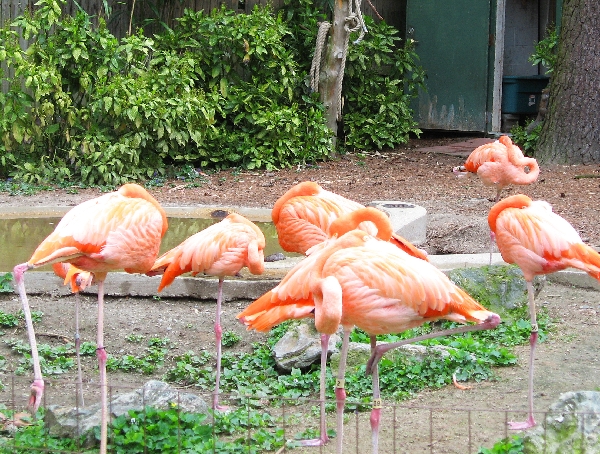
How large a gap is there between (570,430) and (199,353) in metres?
2.39

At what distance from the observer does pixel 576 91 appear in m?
10.0

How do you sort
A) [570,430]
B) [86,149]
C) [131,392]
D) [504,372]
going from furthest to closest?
[86,149] < [504,372] < [131,392] < [570,430]

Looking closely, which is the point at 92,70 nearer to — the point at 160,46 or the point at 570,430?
the point at 160,46

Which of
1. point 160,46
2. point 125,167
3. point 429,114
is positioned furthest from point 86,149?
point 429,114

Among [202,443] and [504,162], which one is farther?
[504,162]

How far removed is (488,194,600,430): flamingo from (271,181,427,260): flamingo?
0.97 m

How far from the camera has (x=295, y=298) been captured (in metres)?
3.66

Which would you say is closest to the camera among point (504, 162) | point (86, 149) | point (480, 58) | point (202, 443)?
point (202, 443)

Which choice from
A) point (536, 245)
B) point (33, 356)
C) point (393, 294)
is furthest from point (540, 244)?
point (33, 356)

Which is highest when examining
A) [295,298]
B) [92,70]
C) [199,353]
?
[92,70]

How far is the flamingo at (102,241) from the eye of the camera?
154 inches

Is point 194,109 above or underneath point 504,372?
above

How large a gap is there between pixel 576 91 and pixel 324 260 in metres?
7.25

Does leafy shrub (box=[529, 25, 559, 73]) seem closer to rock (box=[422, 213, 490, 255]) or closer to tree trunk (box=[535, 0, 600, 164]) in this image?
tree trunk (box=[535, 0, 600, 164])
